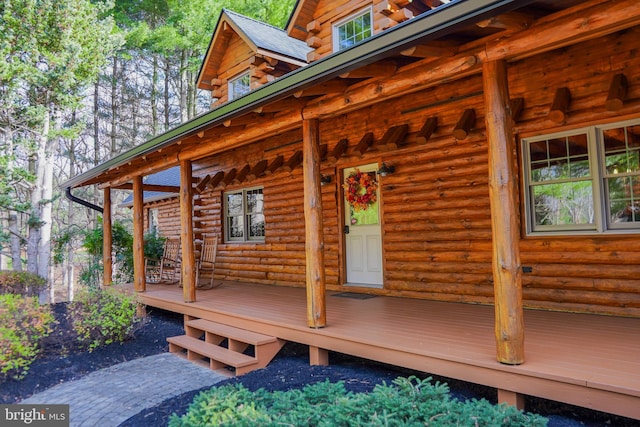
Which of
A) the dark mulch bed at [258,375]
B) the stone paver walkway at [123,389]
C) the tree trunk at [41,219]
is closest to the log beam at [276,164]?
the dark mulch bed at [258,375]

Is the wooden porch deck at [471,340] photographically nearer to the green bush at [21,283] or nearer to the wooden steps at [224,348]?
the wooden steps at [224,348]

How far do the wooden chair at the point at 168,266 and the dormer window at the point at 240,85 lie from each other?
3.66 m

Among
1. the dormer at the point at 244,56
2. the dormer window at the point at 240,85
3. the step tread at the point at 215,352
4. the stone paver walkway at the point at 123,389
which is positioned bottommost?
the stone paver walkway at the point at 123,389

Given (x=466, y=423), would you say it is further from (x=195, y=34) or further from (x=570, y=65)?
(x=195, y=34)

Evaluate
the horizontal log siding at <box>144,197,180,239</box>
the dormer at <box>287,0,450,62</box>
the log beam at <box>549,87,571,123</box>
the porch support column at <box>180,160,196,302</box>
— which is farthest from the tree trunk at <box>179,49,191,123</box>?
the log beam at <box>549,87,571,123</box>

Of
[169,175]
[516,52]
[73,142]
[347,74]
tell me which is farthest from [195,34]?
[516,52]

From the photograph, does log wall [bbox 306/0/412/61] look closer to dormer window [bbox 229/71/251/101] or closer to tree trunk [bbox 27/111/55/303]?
dormer window [bbox 229/71/251/101]

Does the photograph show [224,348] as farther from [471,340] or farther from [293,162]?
[293,162]

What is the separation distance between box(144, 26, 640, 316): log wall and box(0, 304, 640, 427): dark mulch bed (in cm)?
→ 165

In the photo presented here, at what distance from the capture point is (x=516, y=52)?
2846mm

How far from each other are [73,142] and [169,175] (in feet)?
30.5

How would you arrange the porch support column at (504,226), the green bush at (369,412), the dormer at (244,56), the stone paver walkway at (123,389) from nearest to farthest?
the green bush at (369,412), the porch support column at (504,226), the stone paver walkway at (123,389), the dormer at (244,56)

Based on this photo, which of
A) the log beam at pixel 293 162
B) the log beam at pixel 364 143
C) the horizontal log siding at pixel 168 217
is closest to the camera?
the log beam at pixel 364 143

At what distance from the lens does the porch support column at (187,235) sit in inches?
241
